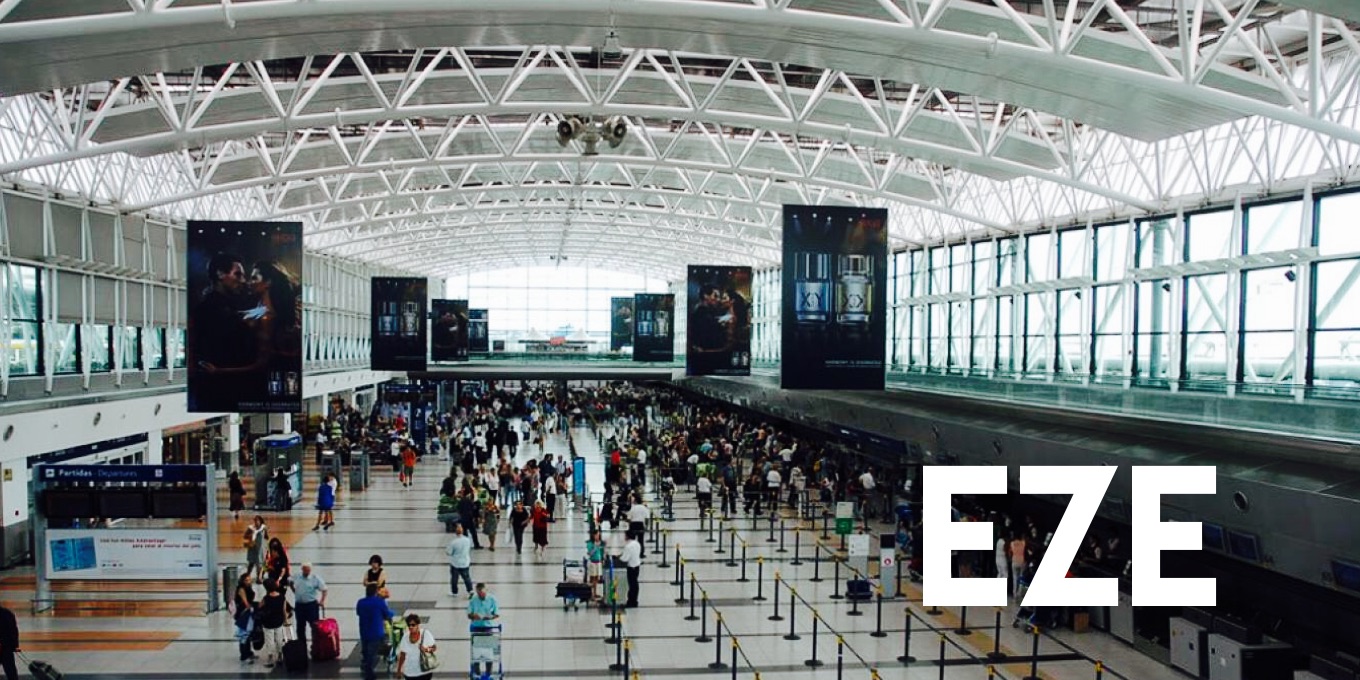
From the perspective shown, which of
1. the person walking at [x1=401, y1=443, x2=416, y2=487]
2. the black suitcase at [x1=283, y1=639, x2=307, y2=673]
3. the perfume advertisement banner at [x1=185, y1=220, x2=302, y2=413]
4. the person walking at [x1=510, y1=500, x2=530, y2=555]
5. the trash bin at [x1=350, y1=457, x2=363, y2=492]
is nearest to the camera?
the black suitcase at [x1=283, y1=639, x2=307, y2=673]

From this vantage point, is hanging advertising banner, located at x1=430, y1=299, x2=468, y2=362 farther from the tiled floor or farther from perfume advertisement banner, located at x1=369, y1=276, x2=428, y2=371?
the tiled floor

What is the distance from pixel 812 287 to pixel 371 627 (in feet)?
25.4

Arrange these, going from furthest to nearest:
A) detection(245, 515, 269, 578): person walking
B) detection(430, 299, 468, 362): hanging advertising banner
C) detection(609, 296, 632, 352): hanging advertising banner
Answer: detection(609, 296, 632, 352): hanging advertising banner < detection(430, 299, 468, 362): hanging advertising banner < detection(245, 515, 269, 578): person walking

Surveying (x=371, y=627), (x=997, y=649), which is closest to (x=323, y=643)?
(x=371, y=627)

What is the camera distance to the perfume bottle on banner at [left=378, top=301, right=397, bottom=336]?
31125 mm

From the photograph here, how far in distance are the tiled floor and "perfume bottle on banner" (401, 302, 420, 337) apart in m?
11.4

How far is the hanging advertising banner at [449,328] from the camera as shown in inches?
1526

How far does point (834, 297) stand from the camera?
15891 mm

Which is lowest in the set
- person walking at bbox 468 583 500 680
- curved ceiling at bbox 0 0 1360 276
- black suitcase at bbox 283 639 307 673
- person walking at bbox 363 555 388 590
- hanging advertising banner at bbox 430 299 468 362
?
black suitcase at bbox 283 639 307 673

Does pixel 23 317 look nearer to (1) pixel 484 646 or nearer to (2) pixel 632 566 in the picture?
(2) pixel 632 566

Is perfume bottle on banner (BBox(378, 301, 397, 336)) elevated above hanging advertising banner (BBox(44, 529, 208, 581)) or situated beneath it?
elevated above

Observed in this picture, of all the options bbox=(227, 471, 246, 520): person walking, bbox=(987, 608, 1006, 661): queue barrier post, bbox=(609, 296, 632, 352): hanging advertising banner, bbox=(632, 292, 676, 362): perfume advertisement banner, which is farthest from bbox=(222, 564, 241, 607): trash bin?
bbox=(609, 296, 632, 352): hanging advertising banner

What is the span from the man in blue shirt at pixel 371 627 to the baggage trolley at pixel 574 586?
3996mm

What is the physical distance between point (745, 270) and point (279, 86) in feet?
38.4
